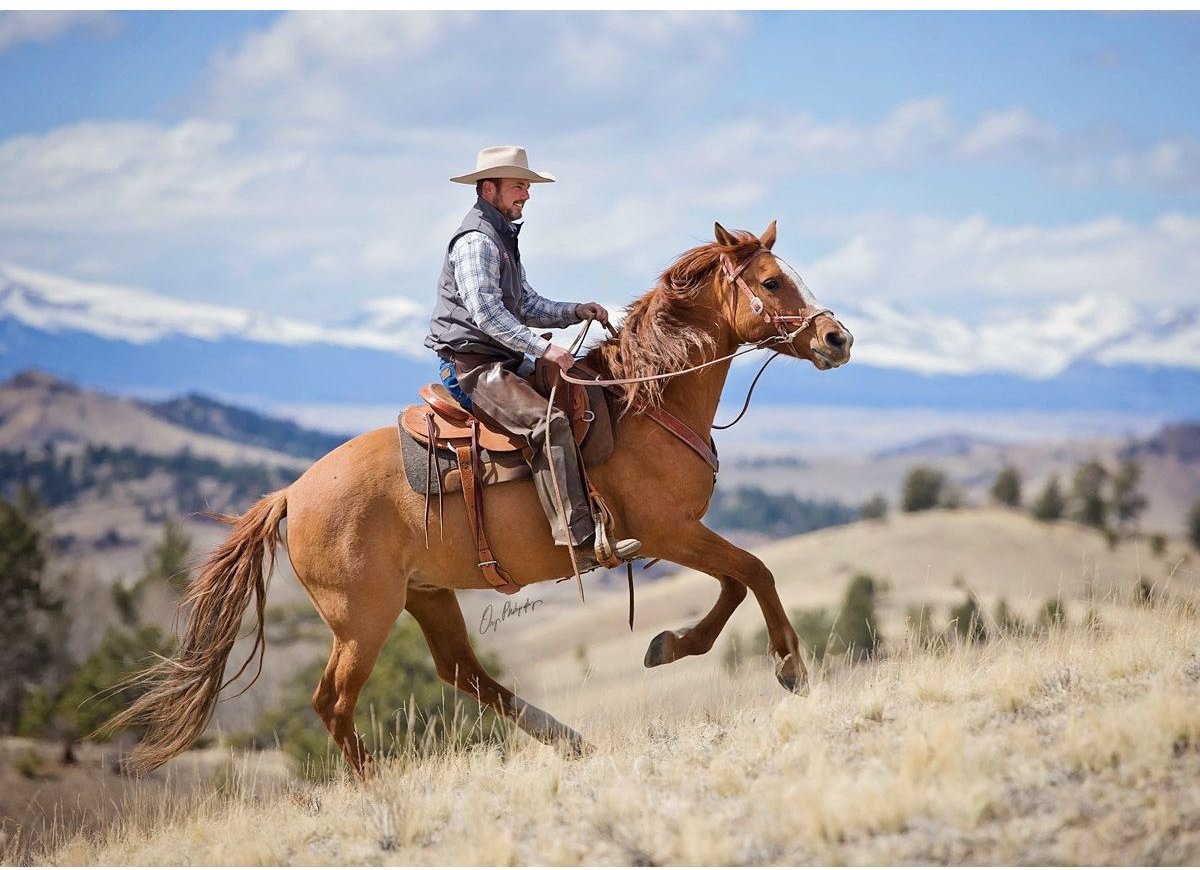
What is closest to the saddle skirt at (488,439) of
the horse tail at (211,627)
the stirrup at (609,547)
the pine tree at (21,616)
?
the stirrup at (609,547)

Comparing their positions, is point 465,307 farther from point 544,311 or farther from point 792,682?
point 792,682

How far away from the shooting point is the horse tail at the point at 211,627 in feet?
27.4

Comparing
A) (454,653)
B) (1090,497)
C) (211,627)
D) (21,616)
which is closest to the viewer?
(211,627)

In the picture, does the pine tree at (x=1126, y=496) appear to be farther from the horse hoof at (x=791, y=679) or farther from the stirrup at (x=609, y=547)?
the stirrup at (x=609, y=547)

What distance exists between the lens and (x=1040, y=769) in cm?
576

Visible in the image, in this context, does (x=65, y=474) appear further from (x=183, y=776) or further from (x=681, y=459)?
(x=681, y=459)

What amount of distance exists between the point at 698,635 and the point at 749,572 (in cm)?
70

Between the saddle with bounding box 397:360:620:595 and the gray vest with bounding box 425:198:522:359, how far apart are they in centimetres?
43

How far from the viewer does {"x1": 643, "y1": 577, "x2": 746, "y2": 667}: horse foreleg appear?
7.86 metres

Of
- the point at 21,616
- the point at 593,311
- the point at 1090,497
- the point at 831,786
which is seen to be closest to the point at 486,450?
the point at 593,311

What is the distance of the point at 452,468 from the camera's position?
7.88 metres

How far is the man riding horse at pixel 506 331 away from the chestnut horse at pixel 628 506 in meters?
0.33

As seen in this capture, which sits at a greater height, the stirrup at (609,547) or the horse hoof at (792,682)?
the stirrup at (609,547)
